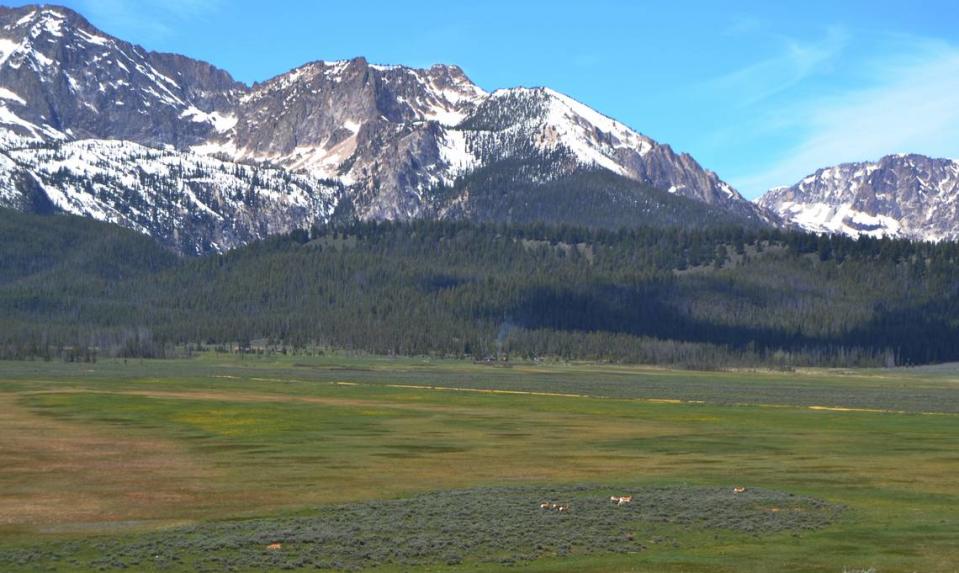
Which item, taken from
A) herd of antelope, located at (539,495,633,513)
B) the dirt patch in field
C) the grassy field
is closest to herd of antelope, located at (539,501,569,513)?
herd of antelope, located at (539,495,633,513)

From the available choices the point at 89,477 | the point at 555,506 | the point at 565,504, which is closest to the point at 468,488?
the point at 565,504

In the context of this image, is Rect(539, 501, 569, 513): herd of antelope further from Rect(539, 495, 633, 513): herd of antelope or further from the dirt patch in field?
the dirt patch in field

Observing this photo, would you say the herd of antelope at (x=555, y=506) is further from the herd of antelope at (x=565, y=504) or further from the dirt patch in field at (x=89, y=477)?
the dirt patch in field at (x=89, y=477)

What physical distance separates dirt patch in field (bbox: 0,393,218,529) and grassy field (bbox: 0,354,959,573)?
255 mm

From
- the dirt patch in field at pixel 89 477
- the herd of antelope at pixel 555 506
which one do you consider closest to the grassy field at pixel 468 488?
the dirt patch in field at pixel 89 477

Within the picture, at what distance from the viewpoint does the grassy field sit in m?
51.1

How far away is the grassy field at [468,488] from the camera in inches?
2012

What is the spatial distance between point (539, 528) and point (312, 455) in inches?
1291

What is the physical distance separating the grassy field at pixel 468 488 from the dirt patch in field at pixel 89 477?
0.25 meters

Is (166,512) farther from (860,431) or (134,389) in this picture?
(134,389)

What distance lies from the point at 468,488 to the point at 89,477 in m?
22.0

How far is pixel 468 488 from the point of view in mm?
69375

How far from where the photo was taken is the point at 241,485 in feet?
232

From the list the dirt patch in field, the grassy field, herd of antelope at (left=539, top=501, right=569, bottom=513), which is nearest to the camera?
the grassy field
